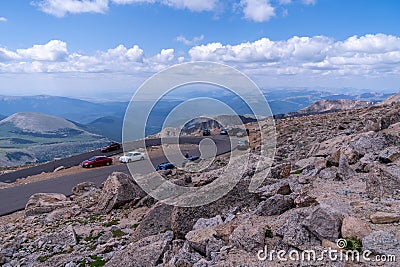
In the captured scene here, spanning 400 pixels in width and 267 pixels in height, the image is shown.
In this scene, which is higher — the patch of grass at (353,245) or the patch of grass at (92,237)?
the patch of grass at (353,245)

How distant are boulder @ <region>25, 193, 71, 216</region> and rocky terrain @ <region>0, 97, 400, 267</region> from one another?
3.53ft

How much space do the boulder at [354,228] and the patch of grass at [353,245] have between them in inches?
4.3

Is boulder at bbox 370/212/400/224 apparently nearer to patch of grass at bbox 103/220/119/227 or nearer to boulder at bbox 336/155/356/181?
boulder at bbox 336/155/356/181

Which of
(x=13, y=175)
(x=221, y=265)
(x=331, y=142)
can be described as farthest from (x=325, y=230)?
(x=13, y=175)

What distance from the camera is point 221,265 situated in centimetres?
820

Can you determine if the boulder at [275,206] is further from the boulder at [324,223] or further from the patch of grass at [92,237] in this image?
the patch of grass at [92,237]

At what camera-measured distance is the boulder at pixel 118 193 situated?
64.1ft

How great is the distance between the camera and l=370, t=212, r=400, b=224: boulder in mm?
8141

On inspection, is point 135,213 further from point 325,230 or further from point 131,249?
point 325,230

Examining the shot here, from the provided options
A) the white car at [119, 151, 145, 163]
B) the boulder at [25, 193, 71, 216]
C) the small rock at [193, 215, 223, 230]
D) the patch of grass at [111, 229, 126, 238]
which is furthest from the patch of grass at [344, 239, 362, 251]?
the white car at [119, 151, 145, 163]

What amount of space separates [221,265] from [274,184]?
214 inches

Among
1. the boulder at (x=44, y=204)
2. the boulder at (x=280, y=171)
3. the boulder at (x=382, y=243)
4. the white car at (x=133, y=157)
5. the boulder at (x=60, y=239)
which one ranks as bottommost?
the white car at (x=133, y=157)

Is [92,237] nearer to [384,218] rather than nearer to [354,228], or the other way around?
[354,228]

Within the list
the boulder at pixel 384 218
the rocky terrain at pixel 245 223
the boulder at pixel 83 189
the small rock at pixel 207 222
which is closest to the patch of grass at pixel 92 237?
the rocky terrain at pixel 245 223
